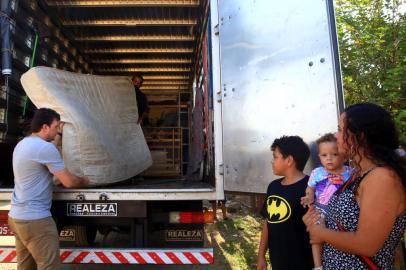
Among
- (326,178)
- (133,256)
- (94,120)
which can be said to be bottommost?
(133,256)

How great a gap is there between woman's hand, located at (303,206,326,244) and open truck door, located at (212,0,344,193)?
109 cm

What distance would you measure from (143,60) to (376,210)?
5.51 meters

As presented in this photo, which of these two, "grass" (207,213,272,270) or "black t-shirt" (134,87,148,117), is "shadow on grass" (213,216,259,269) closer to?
"grass" (207,213,272,270)

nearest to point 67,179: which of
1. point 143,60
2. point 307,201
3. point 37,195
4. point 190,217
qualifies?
point 37,195

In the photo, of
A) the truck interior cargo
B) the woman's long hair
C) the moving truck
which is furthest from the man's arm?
the woman's long hair

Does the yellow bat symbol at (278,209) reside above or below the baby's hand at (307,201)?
below

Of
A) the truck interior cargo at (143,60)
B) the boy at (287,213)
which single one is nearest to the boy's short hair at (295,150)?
the boy at (287,213)

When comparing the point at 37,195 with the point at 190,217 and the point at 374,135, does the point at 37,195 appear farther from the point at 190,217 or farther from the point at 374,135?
the point at 374,135

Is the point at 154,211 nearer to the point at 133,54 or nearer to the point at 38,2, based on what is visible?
the point at 38,2

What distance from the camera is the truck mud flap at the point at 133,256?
2.81m

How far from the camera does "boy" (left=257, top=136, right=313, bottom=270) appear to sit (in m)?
1.90

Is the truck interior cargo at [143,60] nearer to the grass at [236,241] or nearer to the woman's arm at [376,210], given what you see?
the grass at [236,241]

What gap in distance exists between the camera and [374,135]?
1321 mm

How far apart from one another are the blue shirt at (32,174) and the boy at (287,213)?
59.1 inches
